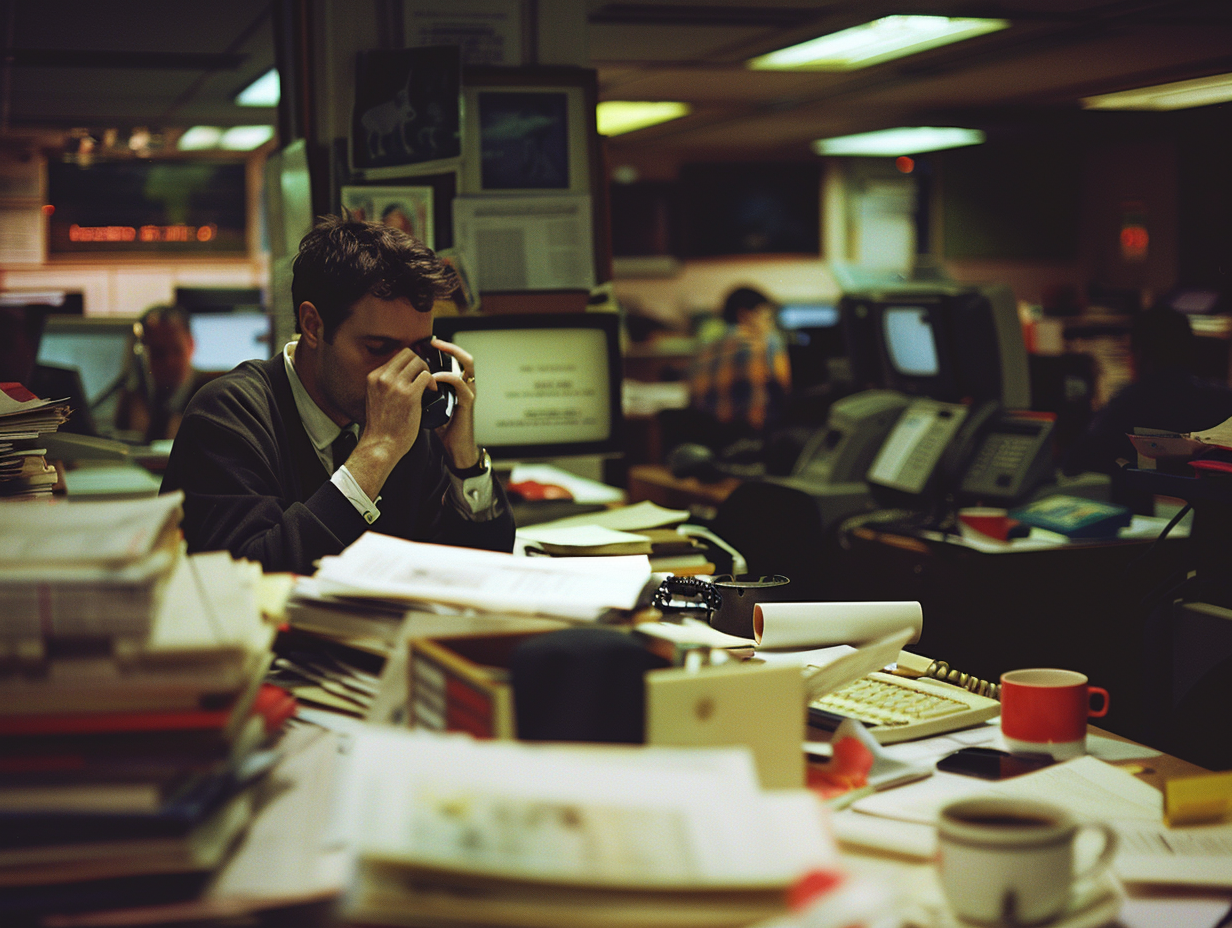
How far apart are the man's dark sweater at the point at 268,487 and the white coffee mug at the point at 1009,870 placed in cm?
108

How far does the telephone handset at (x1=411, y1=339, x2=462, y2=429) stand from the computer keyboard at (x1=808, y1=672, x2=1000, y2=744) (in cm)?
92

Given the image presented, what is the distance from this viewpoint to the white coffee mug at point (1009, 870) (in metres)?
0.92

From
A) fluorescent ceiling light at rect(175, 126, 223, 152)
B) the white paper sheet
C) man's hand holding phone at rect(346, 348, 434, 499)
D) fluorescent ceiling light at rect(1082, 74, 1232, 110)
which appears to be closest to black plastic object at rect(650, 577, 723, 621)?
man's hand holding phone at rect(346, 348, 434, 499)

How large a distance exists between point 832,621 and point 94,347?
3876 mm

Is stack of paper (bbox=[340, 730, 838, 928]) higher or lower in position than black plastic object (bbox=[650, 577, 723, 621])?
higher

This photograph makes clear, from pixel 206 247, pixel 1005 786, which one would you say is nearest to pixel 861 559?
pixel 1005 786

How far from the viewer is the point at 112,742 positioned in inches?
37.3

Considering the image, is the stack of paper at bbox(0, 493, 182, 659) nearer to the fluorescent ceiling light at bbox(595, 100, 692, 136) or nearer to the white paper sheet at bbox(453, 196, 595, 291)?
the white paper sheet at bbox(453, 196, 595, 291)

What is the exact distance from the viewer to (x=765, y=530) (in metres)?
2.66

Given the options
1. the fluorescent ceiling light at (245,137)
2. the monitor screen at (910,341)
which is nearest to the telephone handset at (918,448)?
the monitor screen at (910,341)

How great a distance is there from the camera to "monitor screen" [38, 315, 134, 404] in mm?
4484

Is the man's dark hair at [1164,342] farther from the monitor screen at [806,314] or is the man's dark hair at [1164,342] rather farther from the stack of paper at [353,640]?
the monitor screen at [806,314]

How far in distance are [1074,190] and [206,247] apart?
7.10 meters

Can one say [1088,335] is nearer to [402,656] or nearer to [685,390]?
[685,390]
